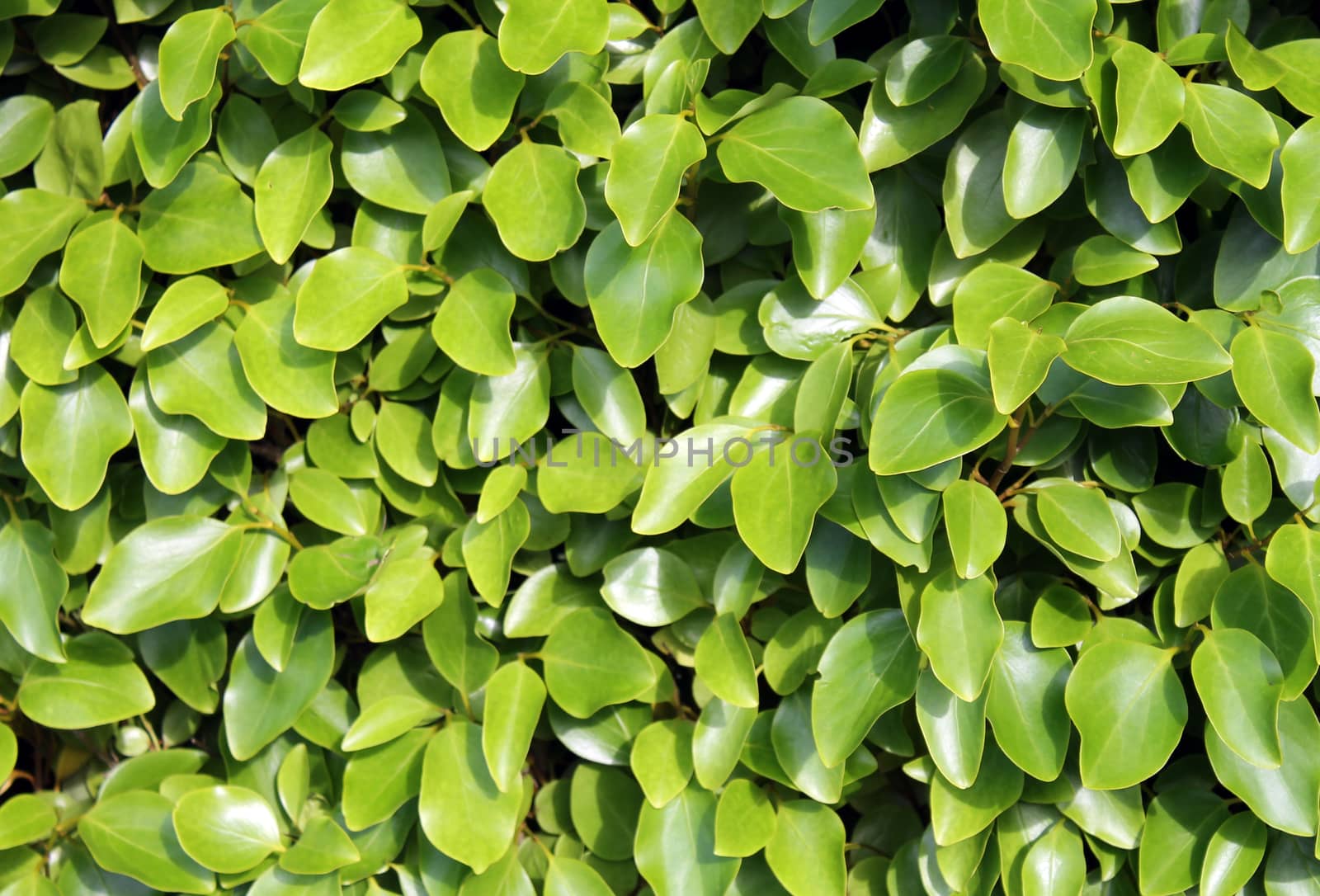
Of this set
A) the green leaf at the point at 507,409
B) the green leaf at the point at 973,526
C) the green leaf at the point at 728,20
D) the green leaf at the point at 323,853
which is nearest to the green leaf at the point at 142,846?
the green leaf at the point at 323,853

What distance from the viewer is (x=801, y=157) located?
88cm

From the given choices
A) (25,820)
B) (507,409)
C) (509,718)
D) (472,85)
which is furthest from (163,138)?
(25,820)

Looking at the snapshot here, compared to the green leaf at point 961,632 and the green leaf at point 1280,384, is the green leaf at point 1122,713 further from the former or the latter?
the green leaf at point 1280,384

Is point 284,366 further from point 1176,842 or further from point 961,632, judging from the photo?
point 1176,842

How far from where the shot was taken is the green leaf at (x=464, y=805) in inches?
41.3

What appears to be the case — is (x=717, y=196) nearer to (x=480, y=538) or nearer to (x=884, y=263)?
(x=884, y=263)

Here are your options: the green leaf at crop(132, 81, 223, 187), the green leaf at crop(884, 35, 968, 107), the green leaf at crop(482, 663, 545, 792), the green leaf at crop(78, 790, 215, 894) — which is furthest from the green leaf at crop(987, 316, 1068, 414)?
the green leaf at crop(78, 790, 215, 894)

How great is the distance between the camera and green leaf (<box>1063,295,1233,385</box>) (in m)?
0.79

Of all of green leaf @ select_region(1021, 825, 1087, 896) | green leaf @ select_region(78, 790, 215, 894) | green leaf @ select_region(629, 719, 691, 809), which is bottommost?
green leaf @ select_region(78, 790, 215, 894)

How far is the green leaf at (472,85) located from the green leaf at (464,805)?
61 centimetres

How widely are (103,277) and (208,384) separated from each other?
0.14 metres

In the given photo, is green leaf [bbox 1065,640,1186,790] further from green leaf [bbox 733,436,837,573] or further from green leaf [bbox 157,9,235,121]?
green leaf [bbox 157,9,235,121]

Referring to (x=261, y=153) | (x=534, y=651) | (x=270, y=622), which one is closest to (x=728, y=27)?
(x=261, y=153)

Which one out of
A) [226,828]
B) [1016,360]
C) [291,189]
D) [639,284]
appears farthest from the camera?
[226,828]
